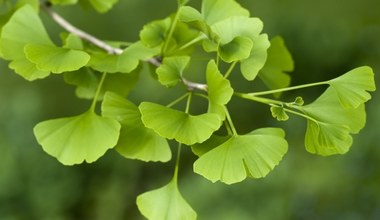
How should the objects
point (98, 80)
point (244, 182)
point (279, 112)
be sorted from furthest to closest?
point (244, 182) → point (98, 80) → point (279, 112)

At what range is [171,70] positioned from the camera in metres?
0.44

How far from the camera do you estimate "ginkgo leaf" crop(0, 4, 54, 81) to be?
1.49 ft

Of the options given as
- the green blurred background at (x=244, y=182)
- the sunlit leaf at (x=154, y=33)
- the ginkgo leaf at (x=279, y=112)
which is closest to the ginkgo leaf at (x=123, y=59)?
the sunlit leaf at (x=154, y=33)

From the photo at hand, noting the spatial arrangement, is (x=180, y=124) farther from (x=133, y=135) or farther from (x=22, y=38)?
(x=22, y=38)

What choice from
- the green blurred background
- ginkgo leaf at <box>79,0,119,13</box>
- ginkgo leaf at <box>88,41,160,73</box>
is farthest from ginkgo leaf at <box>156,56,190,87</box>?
the green blurred background

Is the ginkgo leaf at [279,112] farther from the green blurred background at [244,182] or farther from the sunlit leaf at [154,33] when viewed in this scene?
the green blurred background at [244,182]

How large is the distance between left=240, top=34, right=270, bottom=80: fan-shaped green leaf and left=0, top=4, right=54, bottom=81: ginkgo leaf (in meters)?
0.15

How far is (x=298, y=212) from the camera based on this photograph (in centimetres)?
133

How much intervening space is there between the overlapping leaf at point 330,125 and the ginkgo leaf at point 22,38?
0.19 meters

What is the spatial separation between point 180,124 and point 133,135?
5cm

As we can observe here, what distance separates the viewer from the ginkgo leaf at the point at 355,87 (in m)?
0.42

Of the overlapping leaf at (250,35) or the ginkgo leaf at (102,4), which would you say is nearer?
the overlapping leaf at (250,35)

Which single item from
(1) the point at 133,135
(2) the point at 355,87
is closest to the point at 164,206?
(1) the point at 133,135

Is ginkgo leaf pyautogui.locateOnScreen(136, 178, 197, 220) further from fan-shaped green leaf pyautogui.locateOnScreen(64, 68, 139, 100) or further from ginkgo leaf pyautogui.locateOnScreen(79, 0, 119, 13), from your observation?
ginkgo leaf pyautogui.locateOnScreen(79, 0, 119, 13)
